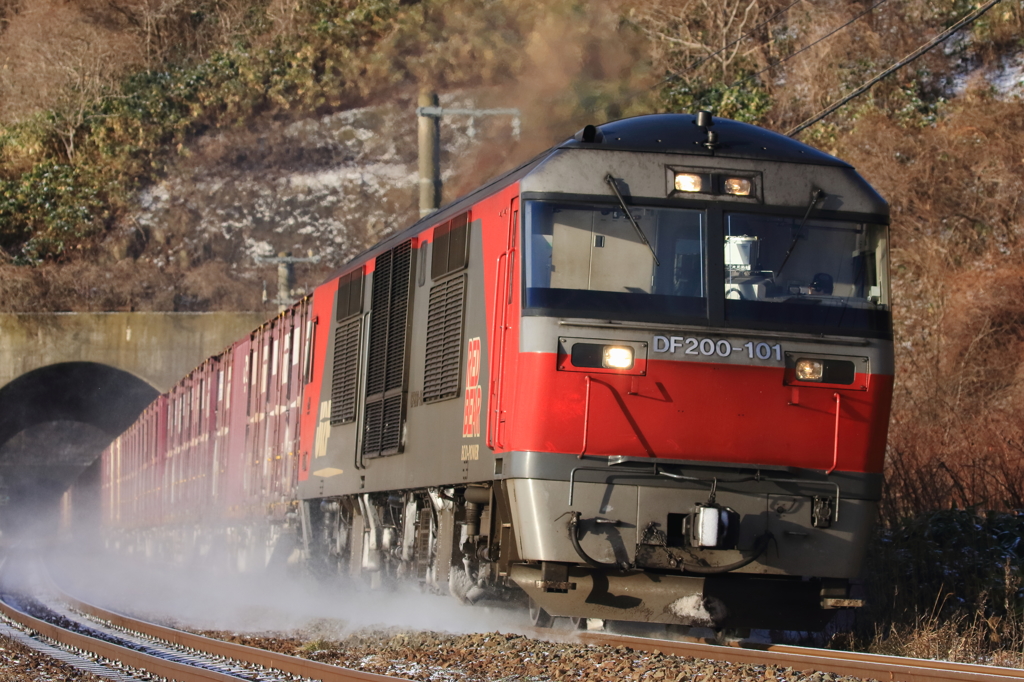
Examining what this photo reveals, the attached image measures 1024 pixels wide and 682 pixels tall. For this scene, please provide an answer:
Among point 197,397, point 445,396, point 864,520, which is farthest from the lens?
point 197,397

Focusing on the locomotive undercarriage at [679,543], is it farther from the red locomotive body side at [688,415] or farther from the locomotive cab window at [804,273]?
the locomotive cab window at [804,273]

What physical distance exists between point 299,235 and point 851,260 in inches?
1453

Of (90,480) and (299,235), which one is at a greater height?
(299,235)

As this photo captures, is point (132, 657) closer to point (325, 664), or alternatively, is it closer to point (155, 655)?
point (155, 655)

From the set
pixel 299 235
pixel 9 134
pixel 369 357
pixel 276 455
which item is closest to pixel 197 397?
pixel 276 455

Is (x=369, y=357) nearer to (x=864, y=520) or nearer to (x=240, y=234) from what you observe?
(x=864, y=520)

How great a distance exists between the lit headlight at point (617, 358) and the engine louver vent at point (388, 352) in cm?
294

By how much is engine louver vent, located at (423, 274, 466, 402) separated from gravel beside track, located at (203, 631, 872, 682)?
1.84 meters

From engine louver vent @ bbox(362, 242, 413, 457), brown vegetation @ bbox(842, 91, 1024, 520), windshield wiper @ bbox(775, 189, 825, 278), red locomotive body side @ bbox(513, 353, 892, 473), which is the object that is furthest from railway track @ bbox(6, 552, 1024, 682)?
brown vegetation @ bbox(842, 91, 1024, 520)

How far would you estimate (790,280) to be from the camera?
7.75 meters

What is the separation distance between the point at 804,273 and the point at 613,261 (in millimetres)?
1249

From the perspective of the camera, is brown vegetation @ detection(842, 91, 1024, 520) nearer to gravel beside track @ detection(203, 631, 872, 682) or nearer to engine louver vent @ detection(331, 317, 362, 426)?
engine louver vent @ detection(331, 317, 362, 426)

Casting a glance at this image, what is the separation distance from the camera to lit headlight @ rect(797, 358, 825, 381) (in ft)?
25.0

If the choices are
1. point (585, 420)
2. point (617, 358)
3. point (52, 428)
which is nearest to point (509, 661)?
point (585, 420)
